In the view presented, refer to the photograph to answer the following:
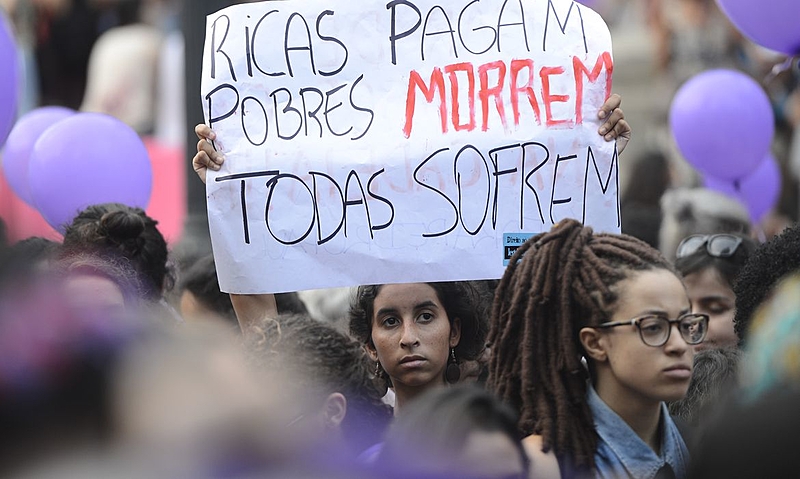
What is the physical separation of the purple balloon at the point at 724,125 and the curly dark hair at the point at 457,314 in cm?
268

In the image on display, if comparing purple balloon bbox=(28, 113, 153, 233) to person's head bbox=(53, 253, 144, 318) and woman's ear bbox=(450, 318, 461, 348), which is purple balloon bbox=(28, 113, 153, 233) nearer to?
person's head bbox=(53, 253, 144, 318)

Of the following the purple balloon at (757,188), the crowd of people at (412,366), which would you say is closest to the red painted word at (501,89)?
the crowd of people at (412,366)

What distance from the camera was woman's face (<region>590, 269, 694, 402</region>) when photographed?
2.46m

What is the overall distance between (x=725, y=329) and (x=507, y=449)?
240 cm

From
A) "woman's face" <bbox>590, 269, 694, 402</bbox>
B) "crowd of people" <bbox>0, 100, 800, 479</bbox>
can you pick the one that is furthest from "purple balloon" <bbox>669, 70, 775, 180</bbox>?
"woman's face" <bbox>590, 269, 694, 402</bbox>

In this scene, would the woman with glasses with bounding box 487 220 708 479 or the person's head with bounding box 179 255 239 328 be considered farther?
the person's head with bounding box 179 255 239 328

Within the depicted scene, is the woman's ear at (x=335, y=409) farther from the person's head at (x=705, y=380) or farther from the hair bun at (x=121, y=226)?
the hair bun at (x=121, y=226)

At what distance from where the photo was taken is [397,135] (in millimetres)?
3568

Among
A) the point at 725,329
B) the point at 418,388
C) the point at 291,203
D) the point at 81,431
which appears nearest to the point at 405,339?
the point at 418,388

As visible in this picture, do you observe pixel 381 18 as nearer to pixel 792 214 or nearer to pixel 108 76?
pixel 792 214

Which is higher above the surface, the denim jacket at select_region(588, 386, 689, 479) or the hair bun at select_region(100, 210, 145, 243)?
the hair bun at select_region(100, 210, 145, 243)

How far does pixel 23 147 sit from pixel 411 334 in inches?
95.1

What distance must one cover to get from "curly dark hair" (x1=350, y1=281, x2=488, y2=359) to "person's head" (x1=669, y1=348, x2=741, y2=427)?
593 millimetres

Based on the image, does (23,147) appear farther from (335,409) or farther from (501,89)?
(335,409)
